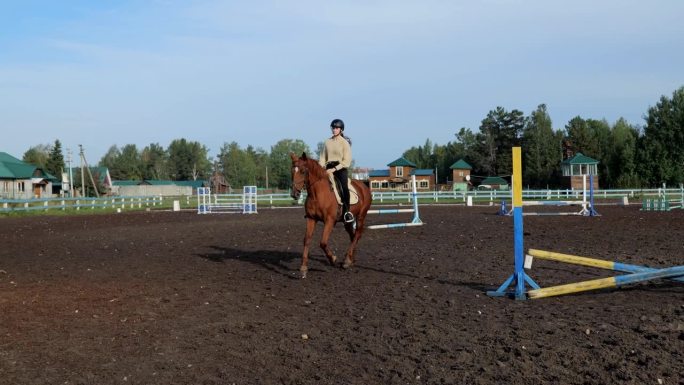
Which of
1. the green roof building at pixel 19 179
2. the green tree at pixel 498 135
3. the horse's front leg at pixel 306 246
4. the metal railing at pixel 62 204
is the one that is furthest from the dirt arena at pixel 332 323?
the green tree at pixel 498 135

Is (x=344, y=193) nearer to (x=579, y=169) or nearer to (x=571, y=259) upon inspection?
(x=571, y=259)

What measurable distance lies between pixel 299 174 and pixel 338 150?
1382 millimetres

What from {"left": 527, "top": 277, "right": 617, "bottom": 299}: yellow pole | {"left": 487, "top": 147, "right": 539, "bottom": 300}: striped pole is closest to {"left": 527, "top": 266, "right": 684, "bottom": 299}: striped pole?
{"left": 527, "top": 277, "right": 617, "bottom": 299}: yellow pole

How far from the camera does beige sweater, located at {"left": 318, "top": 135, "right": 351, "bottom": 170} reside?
11.5 meters

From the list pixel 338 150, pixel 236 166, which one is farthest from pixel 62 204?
pixel 236 166

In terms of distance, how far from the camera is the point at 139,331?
253 inches

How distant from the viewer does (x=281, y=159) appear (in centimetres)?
14262

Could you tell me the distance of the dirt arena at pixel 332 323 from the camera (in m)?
4.81

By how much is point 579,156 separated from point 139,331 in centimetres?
7753

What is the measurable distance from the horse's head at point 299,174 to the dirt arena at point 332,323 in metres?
1.67

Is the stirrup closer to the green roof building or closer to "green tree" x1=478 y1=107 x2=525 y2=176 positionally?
the green roof building

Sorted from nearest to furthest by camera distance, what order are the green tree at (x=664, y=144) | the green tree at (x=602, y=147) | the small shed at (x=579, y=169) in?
the green tree at (x=664, y=144) < the small shed at (x=579, y=169) < the green tree at (x=602, y=147)

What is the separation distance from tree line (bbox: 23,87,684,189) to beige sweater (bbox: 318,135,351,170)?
70.8m

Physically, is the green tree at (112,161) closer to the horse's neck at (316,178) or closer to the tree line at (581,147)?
the tree line at (581,147)
